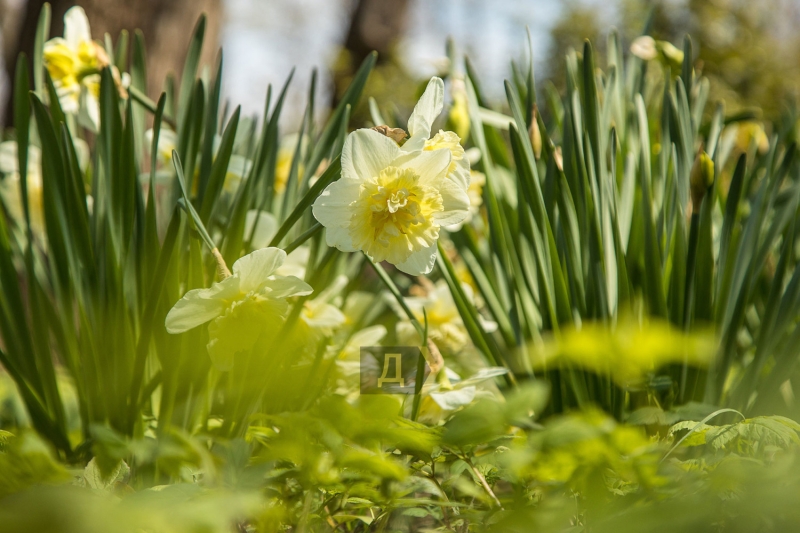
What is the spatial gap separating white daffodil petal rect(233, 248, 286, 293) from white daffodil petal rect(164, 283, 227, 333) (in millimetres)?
20

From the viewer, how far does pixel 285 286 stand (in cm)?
54

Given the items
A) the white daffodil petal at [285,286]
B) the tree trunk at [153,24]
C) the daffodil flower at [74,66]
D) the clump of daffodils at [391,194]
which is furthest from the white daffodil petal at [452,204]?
the tree trunk at [153,24]

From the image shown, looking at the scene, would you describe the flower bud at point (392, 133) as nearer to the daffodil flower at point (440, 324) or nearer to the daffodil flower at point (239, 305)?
the daffodil flower at point (239, 305)

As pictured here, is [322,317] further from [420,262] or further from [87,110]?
[87,110]

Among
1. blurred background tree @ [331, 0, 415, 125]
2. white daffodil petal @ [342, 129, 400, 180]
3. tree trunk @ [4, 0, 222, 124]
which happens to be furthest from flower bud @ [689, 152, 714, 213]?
blurred background tree @ [331, 0, 415, 125]

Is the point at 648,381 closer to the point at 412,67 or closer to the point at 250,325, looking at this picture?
the point at 250,325

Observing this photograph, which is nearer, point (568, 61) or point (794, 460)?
point (794, 460)

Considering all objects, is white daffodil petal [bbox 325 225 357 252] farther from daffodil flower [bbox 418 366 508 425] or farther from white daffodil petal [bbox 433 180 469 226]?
daffodil flower [bbox 418 366 508 425]

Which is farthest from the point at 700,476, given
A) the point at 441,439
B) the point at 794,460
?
the point at 441,439

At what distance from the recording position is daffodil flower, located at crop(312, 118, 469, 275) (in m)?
0.52

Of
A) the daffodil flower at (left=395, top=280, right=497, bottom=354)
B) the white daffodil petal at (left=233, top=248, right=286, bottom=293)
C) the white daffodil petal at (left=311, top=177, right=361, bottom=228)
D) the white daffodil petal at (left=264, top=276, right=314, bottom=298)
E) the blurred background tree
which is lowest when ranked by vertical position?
the daffodil flower at (left=395, top=280, right=497, bottom=354)

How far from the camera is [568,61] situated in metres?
0.90

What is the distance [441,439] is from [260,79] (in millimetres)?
13196

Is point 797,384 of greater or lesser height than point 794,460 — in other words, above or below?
below
